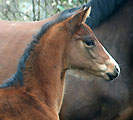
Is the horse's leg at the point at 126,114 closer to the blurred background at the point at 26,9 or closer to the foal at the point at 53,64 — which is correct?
the foal at the point at 53,64

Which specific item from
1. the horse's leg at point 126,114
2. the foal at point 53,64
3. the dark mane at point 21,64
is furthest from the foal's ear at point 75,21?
the horse's leg at point 126,114

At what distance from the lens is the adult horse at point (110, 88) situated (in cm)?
393

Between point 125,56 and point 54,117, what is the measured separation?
1.49 metres

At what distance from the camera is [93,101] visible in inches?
158

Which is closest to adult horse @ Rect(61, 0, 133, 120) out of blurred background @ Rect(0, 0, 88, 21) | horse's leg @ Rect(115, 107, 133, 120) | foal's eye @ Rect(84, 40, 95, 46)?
horse's leg @ Rect(115, 107, 133, 120)

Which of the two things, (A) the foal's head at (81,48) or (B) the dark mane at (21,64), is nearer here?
(B) the dark mane at (21,64)

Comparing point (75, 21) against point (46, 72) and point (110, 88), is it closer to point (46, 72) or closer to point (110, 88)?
point (46, 72)

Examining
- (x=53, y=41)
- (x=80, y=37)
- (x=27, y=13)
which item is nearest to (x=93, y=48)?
(x=80, y=37)

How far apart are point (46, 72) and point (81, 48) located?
40 centimetres

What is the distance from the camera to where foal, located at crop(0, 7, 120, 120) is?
9.15 ft

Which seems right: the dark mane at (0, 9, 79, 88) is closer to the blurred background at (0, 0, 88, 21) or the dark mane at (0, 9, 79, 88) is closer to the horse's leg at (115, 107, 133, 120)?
the horse's leg at (115, 107, 133, 120)

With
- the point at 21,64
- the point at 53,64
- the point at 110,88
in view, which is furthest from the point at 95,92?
the point at 21,64

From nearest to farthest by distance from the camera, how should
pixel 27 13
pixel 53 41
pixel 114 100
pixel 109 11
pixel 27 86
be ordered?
1. pixel 27 86
2. pixel 53 41
3. pixel 114 100
4. pixel 109 11
5. pixel 27 13

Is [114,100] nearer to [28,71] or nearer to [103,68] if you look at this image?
[103,68]
